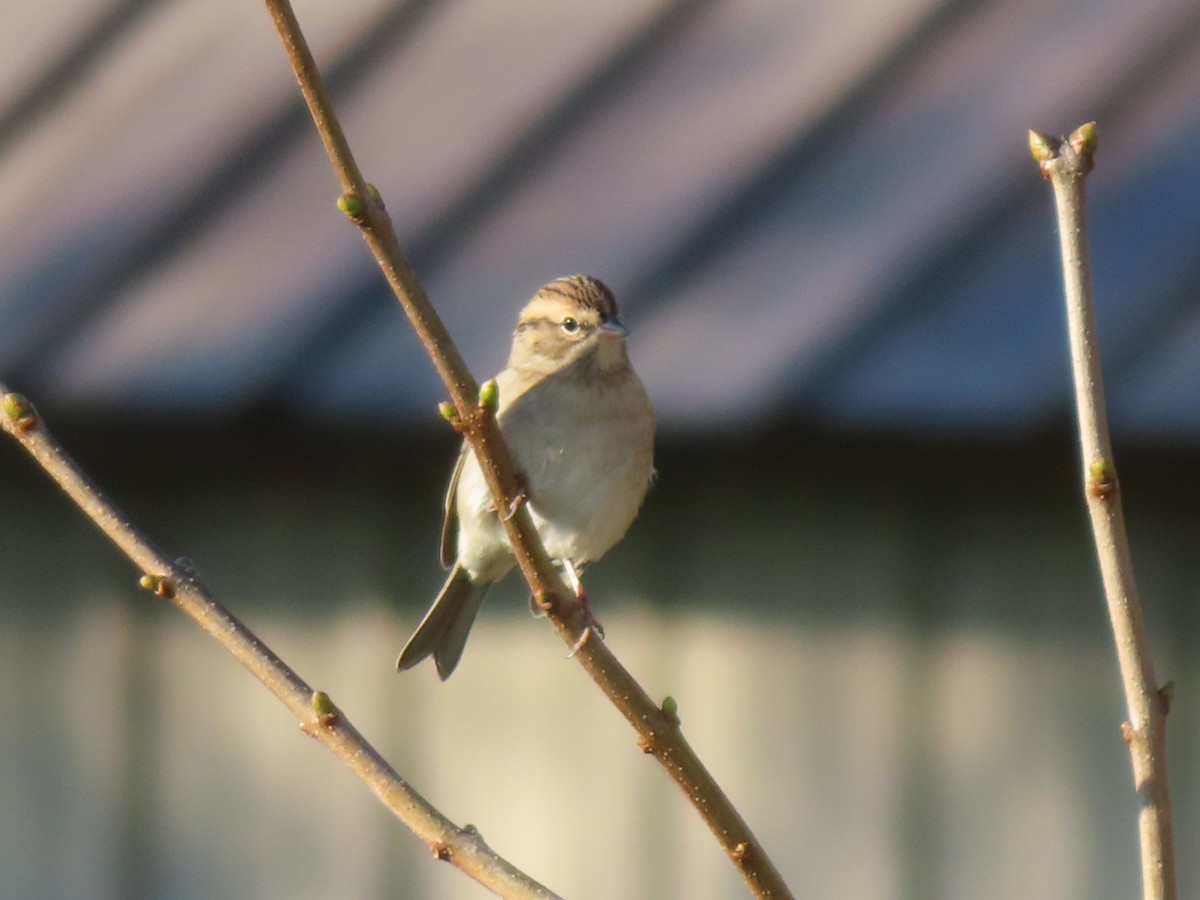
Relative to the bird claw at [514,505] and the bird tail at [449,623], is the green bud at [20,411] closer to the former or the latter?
the bird claw at [514,505]

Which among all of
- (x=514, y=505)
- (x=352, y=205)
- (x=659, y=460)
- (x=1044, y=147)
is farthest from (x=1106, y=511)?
(x=659, y=460)

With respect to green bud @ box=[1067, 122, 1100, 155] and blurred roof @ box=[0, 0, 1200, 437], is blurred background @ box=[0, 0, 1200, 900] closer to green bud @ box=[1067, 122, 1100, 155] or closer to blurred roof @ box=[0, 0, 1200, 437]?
blurred roof @ box=[0, 0, 1200, 437]

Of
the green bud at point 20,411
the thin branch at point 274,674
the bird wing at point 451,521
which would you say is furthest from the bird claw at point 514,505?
the bird wing at point 451,521

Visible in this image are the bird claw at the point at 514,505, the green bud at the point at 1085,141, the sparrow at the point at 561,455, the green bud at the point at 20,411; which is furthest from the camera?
the sparrow at the point at 561,455

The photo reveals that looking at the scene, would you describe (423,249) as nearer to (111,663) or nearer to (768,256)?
(768,256)

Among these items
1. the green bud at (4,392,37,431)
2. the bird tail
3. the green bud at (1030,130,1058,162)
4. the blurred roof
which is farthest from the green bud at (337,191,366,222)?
the blurred roof

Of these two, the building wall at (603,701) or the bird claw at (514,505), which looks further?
the building wall at (603,701)
